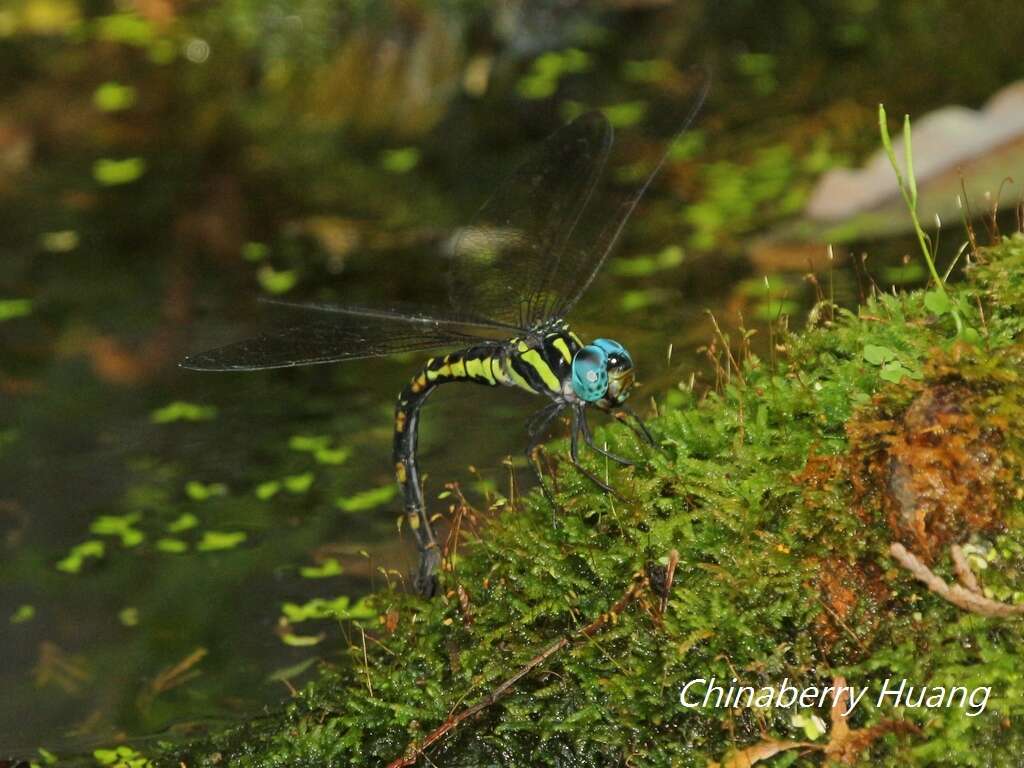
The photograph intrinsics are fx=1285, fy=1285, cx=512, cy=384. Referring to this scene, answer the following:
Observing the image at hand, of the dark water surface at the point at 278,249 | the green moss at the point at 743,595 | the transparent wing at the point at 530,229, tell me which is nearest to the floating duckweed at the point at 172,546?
the dark water surface at the point at 278,249

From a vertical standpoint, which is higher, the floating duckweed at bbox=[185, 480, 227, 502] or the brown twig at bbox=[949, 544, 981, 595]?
the brown twig at bbox=[949, 544, 981, 595]

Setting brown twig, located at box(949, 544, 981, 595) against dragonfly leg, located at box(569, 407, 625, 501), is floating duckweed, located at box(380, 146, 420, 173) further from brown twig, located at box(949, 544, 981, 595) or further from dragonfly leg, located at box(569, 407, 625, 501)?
brown twig, located at box(949, 544, 981, 595)

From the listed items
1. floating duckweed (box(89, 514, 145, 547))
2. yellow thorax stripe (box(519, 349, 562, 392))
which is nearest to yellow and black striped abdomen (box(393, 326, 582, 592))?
yellow thorax stripe (box(519, 349, 562, 392))

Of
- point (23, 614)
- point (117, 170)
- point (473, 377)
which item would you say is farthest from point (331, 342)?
point (117, 170)

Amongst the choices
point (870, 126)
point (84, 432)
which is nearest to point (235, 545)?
point (84, 432)

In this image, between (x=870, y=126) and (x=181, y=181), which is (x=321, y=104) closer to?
(x=181, y=181)

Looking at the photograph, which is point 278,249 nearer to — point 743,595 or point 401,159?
point 401,159
